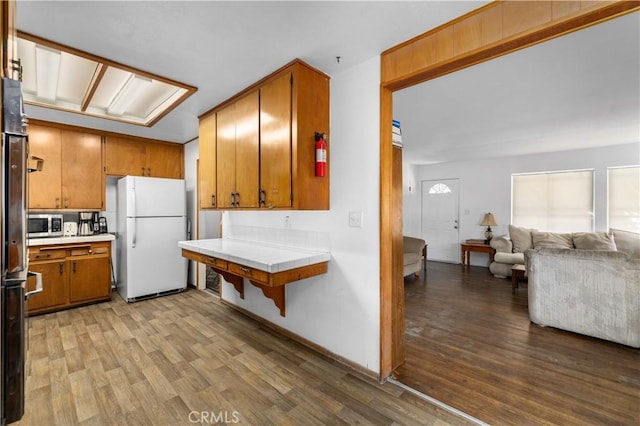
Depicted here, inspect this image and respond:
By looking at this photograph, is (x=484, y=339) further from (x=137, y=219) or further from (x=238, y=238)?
(x=137, y=219)

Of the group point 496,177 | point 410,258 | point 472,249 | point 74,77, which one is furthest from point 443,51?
point 496,177

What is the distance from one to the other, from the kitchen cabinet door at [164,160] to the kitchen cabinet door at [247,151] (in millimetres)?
2481

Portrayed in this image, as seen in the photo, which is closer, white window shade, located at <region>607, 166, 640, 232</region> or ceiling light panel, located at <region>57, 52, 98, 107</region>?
ceiling light panel, located at <region>57, 52, 98, 107</region>

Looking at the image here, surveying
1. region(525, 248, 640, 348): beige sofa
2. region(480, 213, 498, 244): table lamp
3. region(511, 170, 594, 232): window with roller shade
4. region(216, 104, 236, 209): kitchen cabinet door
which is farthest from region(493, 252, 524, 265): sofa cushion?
region(216, 104, 236, 209): kitchen cabinet door

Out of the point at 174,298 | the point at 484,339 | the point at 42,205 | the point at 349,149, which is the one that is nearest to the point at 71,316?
the point at 174,298

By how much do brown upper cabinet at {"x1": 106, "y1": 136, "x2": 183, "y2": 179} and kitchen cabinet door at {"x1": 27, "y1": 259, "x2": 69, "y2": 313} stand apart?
1394mm

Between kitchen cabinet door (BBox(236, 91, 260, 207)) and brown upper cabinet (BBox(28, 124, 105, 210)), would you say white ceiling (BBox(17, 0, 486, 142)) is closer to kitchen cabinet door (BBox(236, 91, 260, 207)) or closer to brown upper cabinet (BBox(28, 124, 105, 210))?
kitchen cabinet door (BBox(236, 91, 260, 207))

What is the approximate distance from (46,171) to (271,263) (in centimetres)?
362

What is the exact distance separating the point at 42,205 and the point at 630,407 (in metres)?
5.91

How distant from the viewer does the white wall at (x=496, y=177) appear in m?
4.97

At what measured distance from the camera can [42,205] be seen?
360cm

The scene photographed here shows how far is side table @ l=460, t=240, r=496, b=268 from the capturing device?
561 cm

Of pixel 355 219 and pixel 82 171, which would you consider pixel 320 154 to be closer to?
pixel 355 219

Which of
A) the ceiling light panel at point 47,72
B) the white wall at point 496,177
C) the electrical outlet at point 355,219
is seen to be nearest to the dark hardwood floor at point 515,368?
the electrical outlet at point 355,219
